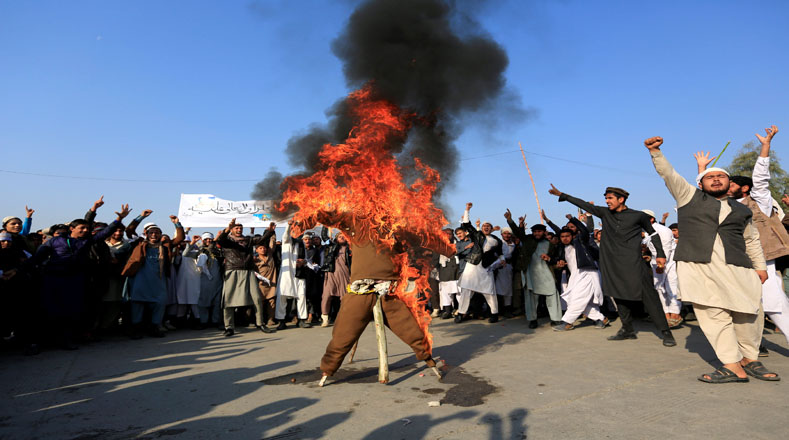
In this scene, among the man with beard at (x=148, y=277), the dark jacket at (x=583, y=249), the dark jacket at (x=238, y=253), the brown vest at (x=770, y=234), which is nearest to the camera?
the brown vest at (x=770, y=234)

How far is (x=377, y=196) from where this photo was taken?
5156 millimetres

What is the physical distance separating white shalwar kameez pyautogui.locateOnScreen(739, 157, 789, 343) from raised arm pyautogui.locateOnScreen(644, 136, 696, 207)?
118 cm

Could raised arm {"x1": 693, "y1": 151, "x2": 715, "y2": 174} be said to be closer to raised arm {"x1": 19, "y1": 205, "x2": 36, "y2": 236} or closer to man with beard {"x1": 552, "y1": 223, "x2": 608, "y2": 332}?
man with beard {"x1": 552, "y1": 223, "x2": 608, "y2": 332}

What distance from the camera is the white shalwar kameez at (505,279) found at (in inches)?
394

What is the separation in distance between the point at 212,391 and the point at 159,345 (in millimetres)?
3611

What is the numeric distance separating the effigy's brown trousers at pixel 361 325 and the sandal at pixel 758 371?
315cm

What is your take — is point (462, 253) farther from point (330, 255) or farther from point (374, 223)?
point (374, 223)

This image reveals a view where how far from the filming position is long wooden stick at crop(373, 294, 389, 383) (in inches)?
191

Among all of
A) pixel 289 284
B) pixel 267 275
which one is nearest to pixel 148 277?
pixel 267 275

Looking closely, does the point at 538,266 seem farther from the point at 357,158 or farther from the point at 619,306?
the point at 357,158

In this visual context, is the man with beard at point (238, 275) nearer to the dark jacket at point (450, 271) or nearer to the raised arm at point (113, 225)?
the raised arm at point (113, 225)

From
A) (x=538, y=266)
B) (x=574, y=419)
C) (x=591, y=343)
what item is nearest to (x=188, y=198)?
(x=538, y=266)

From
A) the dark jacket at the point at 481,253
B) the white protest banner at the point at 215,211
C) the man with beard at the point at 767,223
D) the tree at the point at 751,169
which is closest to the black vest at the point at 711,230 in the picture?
the man with beard at the point at 767,223

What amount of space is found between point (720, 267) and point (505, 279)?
5671 millimetres
